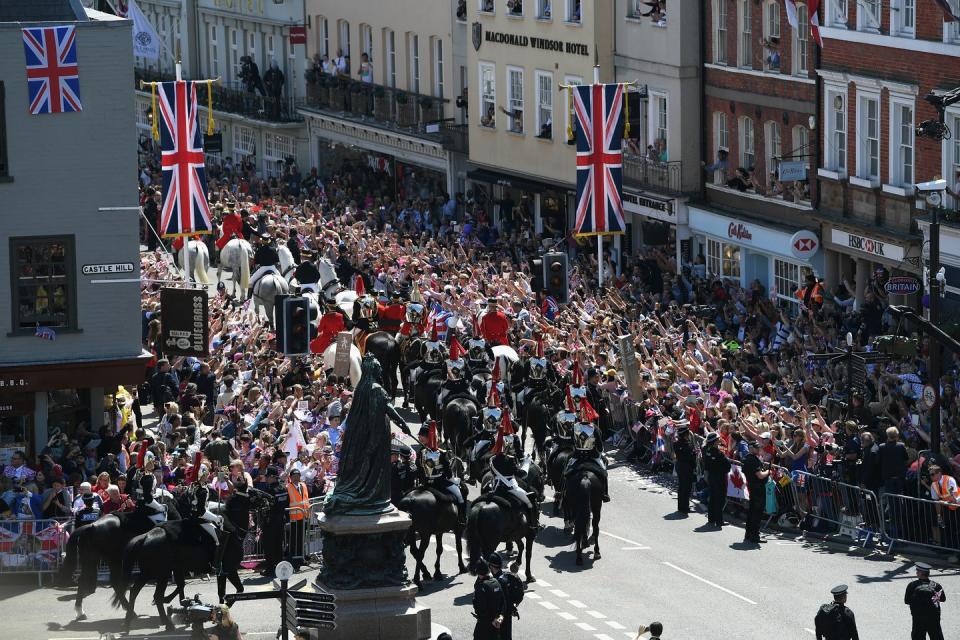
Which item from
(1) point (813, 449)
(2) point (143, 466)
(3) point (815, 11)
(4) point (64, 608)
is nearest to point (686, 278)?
(3) point (815, 11)

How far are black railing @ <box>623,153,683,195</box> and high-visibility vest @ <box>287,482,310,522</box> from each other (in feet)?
77.8

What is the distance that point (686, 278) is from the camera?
47.0 meters

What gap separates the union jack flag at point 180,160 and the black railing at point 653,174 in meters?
14.7

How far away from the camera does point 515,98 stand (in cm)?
6009

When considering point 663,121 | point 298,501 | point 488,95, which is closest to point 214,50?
point 488,95

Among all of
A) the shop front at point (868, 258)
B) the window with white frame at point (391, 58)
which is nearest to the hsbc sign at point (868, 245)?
the shop front at point (868, 258)

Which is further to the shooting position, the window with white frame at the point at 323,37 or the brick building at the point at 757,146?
the window with white frame at the point at 323,37

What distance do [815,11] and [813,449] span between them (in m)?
14.3

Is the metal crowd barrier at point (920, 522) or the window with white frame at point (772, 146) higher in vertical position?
the window with white frame at point (772, 146)

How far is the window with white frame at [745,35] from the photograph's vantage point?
4891 cm

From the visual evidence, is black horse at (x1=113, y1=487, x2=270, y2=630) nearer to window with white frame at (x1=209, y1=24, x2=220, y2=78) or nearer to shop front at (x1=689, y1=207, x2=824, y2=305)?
shop front at (x1=689, y1=207, x2=824, y2=305)

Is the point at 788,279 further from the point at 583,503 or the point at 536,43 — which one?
the point at 583,503

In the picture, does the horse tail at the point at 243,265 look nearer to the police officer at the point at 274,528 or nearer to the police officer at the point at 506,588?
the police officer at the point at 274,528

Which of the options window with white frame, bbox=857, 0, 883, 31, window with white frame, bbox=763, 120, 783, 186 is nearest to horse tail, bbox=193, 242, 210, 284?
window with white frame, bbox=763, 120, 783, 186
